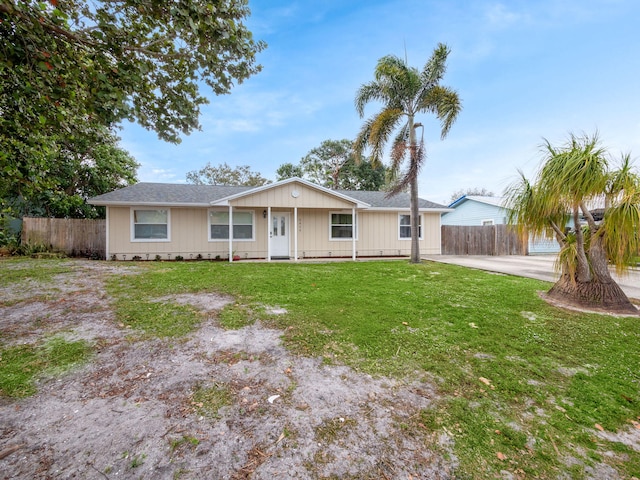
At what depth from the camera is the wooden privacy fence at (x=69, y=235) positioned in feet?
36.8

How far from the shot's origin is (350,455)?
1.76 metres

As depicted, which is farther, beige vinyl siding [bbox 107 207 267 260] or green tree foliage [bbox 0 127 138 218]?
green tree foliage [bbox 0 127 138 218]

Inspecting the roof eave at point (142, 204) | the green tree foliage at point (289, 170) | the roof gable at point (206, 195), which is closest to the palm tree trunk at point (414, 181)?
the roof gable at point (206, 195)

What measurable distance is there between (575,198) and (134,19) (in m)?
7.28

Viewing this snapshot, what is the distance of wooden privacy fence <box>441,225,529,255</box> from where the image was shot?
15.2 meters

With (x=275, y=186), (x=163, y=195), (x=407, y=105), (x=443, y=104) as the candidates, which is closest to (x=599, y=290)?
(x=443, y=104)

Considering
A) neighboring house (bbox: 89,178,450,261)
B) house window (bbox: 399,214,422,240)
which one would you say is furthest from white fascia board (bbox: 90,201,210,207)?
house window (bbox: 399,214,422,240)

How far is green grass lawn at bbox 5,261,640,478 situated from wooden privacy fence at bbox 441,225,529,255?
8737 millimetres

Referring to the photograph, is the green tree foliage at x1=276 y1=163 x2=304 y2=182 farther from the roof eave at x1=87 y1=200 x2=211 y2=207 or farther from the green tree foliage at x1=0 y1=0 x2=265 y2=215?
the green tree foliage at x1=0 y1=0 x2=265 y2=215

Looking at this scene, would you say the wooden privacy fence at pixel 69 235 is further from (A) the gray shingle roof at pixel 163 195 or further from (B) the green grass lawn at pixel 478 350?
(B) the green grass lawn at pixel 478 350

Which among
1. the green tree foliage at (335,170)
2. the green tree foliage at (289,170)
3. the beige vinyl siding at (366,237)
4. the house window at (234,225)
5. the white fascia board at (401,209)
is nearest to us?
the house window at (234,225)

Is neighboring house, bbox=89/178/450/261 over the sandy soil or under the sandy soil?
over

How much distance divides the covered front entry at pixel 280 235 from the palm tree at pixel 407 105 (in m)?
4.67

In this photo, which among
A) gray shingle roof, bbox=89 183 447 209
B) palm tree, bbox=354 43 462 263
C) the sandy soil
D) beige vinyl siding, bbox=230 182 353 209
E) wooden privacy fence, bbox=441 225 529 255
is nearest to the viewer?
the sandy soil
